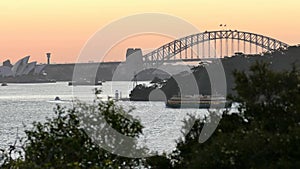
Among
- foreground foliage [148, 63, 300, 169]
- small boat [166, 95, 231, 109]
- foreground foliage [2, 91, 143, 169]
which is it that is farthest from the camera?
small boat [166, 95, 231, 109]

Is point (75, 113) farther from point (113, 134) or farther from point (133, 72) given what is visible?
point (133, 72)

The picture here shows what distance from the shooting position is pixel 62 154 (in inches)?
516

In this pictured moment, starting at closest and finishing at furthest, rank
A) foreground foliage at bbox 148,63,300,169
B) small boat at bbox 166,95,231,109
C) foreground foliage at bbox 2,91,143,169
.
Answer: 1. foreground foliage at bbox 148,63,300,169
2. foreground foliage at bbox 2,91,143,169
3. small boat at bbox 166,95,231,109

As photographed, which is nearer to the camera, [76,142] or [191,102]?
[76,142]

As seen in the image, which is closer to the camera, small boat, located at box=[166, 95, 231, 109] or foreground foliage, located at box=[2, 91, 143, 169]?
foreground foliage, located at box=[2, 91, 143, 169]

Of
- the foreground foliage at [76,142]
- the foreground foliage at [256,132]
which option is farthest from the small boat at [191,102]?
the foreground foliage at [256,132]

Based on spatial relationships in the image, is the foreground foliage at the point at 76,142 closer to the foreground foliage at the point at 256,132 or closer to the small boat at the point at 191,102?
the foreground foliage at the point at 256,132

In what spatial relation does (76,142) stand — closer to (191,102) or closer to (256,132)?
(256,132)

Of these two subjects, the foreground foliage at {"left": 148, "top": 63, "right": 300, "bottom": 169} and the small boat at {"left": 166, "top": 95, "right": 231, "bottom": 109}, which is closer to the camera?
the foreground foliage at {"left": 148, "top": 63, "right": 300, "bottom": 169}

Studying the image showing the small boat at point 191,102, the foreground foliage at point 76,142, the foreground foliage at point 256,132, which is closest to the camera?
the foreground foliage at point 256,132

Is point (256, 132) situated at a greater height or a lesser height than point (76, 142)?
greater

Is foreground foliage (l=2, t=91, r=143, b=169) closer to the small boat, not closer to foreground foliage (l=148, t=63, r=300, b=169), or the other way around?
foreground foliage (l=148, t=63, r=300, b=169)

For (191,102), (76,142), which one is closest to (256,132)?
(76,142)

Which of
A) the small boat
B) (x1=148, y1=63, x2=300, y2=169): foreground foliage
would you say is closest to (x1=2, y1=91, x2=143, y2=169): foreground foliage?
(x1=148, y1=63, x2=300, y2=169): foreground foliage
